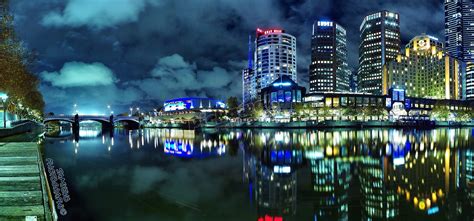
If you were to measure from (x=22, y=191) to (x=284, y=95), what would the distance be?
164 m

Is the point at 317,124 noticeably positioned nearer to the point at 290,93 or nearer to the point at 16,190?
the point at 290,93

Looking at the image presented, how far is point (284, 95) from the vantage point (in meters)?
169

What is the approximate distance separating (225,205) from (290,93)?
156148mm

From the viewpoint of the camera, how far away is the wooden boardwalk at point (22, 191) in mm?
6625

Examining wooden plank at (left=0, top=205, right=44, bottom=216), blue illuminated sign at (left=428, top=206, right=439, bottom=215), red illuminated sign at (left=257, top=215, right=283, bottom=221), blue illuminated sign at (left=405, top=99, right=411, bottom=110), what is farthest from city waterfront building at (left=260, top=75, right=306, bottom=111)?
wooden plank at (left=0, top=205, right=44, bottom=216)

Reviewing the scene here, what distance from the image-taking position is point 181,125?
164 m

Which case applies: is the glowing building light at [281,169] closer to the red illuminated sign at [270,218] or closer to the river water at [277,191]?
the river water at [277,191]

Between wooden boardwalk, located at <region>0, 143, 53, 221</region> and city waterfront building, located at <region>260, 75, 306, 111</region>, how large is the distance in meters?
155

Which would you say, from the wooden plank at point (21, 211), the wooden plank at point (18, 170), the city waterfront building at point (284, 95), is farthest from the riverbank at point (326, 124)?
the wooden plank at point (21, 211)

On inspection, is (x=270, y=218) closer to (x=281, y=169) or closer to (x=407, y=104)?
(x=281, y=169)

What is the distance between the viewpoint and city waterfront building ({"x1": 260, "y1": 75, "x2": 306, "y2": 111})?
548 feet

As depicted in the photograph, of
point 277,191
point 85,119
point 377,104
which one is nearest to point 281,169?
point 277,191

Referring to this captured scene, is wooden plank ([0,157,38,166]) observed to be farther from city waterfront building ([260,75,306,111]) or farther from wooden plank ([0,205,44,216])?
city waterfront building ([260,75,306,111])

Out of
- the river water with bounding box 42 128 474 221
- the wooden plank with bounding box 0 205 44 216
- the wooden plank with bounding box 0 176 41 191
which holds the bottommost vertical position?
the river water with bounding box 42 128 474 221
